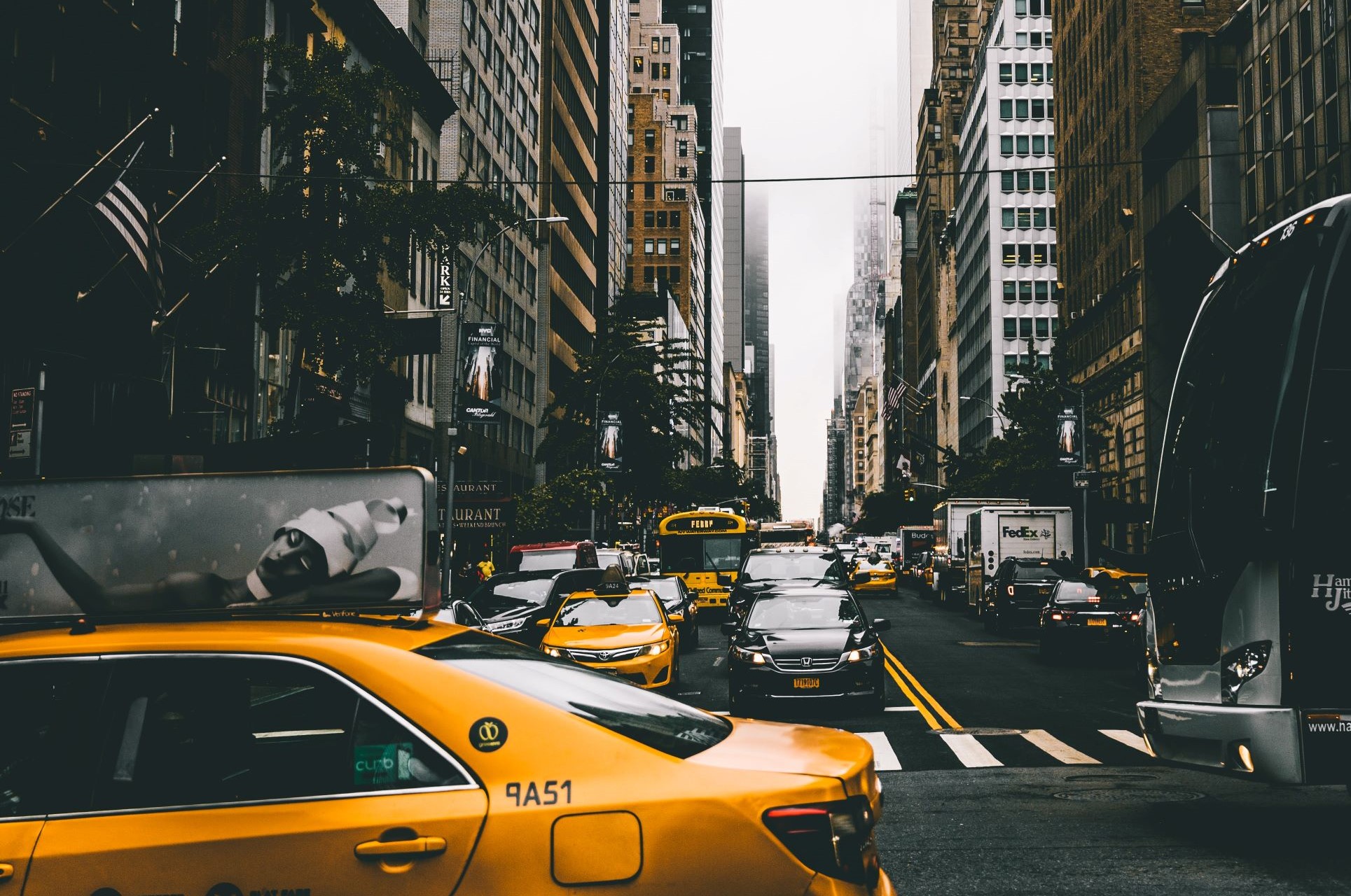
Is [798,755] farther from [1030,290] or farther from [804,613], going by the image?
[1030,290]

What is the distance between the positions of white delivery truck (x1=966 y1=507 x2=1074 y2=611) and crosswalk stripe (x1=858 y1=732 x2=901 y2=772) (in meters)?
25.1

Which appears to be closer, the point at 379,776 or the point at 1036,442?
the point at 379,776

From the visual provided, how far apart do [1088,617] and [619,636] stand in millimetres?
9562

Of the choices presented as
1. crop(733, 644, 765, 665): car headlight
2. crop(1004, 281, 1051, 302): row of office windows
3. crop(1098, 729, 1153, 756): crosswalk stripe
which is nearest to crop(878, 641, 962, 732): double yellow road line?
crop(1098, 729, 1153, 756): crosswalk stripe

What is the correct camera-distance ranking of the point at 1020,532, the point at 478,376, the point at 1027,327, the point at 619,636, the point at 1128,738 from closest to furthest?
the point at 1128,738, the point at 619,636, the point at 478,376, the point at 1020,532, the point at 1027,327

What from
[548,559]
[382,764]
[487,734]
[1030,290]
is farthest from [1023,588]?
[1030,290]

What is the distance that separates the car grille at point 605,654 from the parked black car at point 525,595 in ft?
16.6

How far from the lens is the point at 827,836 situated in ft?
12.5

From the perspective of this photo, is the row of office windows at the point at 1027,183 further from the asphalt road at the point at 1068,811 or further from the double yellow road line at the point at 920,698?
the asphalt road at the point at 1068,811

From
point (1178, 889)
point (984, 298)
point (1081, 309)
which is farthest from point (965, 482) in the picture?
point (1178, 889)

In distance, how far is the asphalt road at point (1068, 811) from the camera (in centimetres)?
719

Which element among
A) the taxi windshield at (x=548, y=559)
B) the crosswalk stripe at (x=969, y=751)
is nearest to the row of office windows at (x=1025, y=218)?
the taxi windshield at (x=548, y=559)

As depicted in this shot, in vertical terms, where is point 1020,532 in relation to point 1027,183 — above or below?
below

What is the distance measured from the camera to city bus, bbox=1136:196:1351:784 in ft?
24.0
